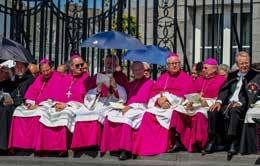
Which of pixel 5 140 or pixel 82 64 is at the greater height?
pixel 82 64

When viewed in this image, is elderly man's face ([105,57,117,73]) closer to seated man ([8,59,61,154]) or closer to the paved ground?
seated man ([8,59,61,154])

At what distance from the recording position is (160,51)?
13062 mm

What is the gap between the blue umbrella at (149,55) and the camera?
41.0 feet

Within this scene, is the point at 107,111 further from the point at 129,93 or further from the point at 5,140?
the point at 5,140

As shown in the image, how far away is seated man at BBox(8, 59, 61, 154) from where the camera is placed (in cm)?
1192

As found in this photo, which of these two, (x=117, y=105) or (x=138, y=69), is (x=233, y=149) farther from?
(x=138, y=69)

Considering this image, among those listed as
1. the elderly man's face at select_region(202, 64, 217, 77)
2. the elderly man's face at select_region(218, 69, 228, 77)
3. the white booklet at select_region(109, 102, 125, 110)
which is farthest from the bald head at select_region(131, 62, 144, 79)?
the elderly man's face at select_region(218, 69, 228, 77)

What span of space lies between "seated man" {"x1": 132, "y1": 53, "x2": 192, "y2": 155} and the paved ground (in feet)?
0.67

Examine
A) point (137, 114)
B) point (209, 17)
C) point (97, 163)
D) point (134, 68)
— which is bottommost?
point (97, 163)

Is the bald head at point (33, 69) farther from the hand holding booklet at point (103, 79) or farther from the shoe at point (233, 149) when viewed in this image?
the shoe at point (233, 149)

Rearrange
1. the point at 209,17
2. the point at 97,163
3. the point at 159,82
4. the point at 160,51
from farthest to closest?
1. the point at 209,17
2. the point at 160,51
3. the point at 159,82
4. the point at 97,163

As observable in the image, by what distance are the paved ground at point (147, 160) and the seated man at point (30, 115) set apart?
33 cm

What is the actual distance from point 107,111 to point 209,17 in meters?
6.75

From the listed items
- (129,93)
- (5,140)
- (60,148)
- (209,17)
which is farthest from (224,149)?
(209,17)
